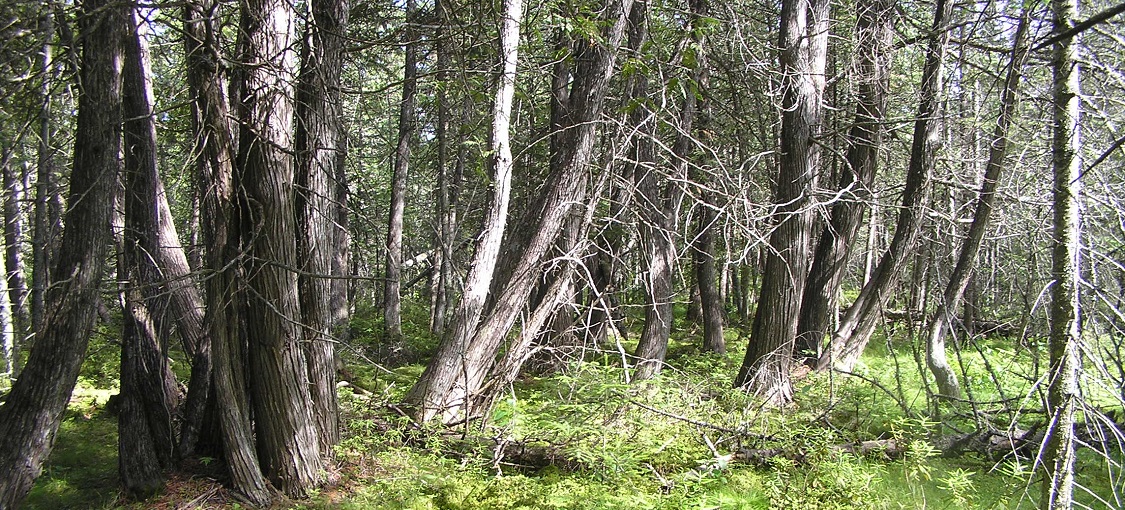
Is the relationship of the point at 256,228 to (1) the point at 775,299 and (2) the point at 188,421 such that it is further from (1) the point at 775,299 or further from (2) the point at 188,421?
(1) the point at 775,299

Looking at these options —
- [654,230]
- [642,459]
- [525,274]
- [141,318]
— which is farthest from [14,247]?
[642,459]

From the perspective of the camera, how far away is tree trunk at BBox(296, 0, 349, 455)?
4863 millimetres

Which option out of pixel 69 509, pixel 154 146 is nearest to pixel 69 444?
pixel 69 509

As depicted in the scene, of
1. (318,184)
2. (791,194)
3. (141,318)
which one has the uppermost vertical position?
(791,194)

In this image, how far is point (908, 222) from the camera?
716 centimetres

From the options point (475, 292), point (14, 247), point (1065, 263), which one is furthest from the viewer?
point (14, 247)

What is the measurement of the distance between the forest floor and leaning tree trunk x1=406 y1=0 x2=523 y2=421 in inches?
14.0

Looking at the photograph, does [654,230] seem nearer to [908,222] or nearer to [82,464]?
[908,222]

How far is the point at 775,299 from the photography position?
696 cm

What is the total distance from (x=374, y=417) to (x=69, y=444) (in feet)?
10.2

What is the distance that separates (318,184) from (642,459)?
3258mm

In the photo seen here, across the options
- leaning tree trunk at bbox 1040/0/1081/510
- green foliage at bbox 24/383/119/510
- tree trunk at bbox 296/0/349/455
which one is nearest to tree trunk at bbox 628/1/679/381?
tree trunk at bbox 296/0/349/455

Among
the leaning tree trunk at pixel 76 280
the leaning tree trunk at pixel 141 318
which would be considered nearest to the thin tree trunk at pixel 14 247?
the leaning tree trunk at pixel 76 280

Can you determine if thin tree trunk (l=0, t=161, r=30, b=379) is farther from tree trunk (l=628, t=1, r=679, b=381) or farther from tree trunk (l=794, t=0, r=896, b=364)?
tree trunk (l=794, t=0, r=896, b=364)
